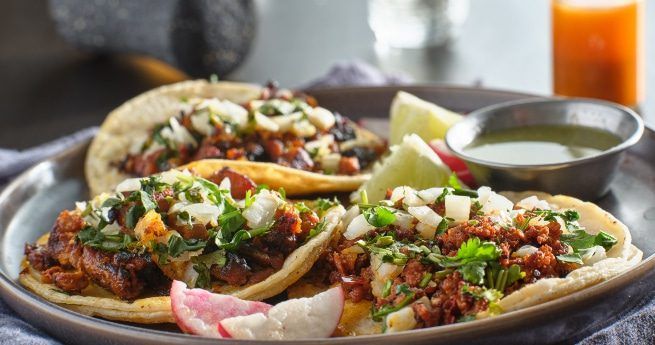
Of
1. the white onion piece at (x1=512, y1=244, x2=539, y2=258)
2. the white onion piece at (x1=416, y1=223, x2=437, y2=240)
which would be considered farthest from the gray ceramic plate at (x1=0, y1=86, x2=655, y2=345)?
the white onion piece at (x1=416, y1=223, x2=437, y2=240)

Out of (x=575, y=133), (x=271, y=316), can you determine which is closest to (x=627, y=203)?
(x=575, y=133)

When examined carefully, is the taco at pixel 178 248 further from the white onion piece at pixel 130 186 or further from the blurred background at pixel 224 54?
the blurred background at pixel 224 54

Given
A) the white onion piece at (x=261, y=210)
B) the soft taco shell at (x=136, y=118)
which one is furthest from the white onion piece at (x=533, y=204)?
the soft taco shell at (x=136, y=118)

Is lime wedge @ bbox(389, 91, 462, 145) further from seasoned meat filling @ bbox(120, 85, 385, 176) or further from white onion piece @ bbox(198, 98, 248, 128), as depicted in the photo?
white onion piece @ bbox(198, 98, 248, 128)

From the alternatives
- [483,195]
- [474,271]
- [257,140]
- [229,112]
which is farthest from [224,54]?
[474,271]

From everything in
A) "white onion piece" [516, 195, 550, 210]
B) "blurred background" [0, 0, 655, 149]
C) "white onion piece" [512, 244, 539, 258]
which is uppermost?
"white onion piece" [512, 244, 539, 258]

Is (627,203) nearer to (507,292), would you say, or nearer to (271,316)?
(507,292)

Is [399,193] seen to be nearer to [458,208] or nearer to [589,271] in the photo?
[458,208]
